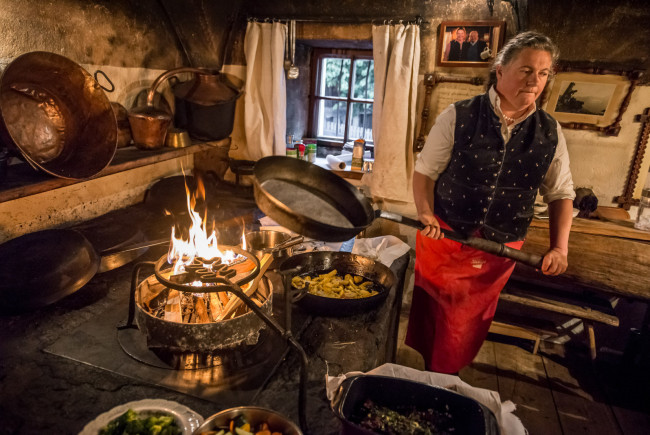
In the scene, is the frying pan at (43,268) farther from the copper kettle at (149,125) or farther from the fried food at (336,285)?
the copper kettle at (149,125)

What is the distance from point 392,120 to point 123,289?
2559 millimetres

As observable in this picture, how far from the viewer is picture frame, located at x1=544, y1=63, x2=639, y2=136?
3141mm

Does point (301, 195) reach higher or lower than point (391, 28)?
lower

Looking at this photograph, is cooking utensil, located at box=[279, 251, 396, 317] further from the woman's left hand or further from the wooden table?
the wooden table

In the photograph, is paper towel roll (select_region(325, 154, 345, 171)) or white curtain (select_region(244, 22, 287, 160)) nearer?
white curtain (select_region(244, 22, 287, 160))

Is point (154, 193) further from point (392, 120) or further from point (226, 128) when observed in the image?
point (392, 120)

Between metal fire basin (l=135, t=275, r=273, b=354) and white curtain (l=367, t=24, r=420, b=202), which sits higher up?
white curtain (l=367, t=24, r=420, b=202)

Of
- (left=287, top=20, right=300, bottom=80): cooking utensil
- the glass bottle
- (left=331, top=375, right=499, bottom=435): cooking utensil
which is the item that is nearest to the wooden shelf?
(left=287, top=20, right=300, bottom=80): cooking utensil

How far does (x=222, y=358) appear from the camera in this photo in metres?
1.71

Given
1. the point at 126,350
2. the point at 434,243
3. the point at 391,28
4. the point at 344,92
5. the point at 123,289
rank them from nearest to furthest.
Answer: the point at 126,350
the point at 123,289
the point at 434,243
the point at 391,28
the point at 344,92

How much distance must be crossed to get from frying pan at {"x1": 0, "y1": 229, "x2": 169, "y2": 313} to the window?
9.11ft

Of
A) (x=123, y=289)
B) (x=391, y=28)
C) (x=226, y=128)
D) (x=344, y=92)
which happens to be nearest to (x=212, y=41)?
(x=226, y=128)

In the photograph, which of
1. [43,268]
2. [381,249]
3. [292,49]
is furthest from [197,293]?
[292,49]

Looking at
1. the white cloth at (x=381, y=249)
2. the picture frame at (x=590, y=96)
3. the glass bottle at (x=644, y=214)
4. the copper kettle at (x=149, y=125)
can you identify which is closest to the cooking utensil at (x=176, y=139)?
the copper kettle at (x=149, y=125)
